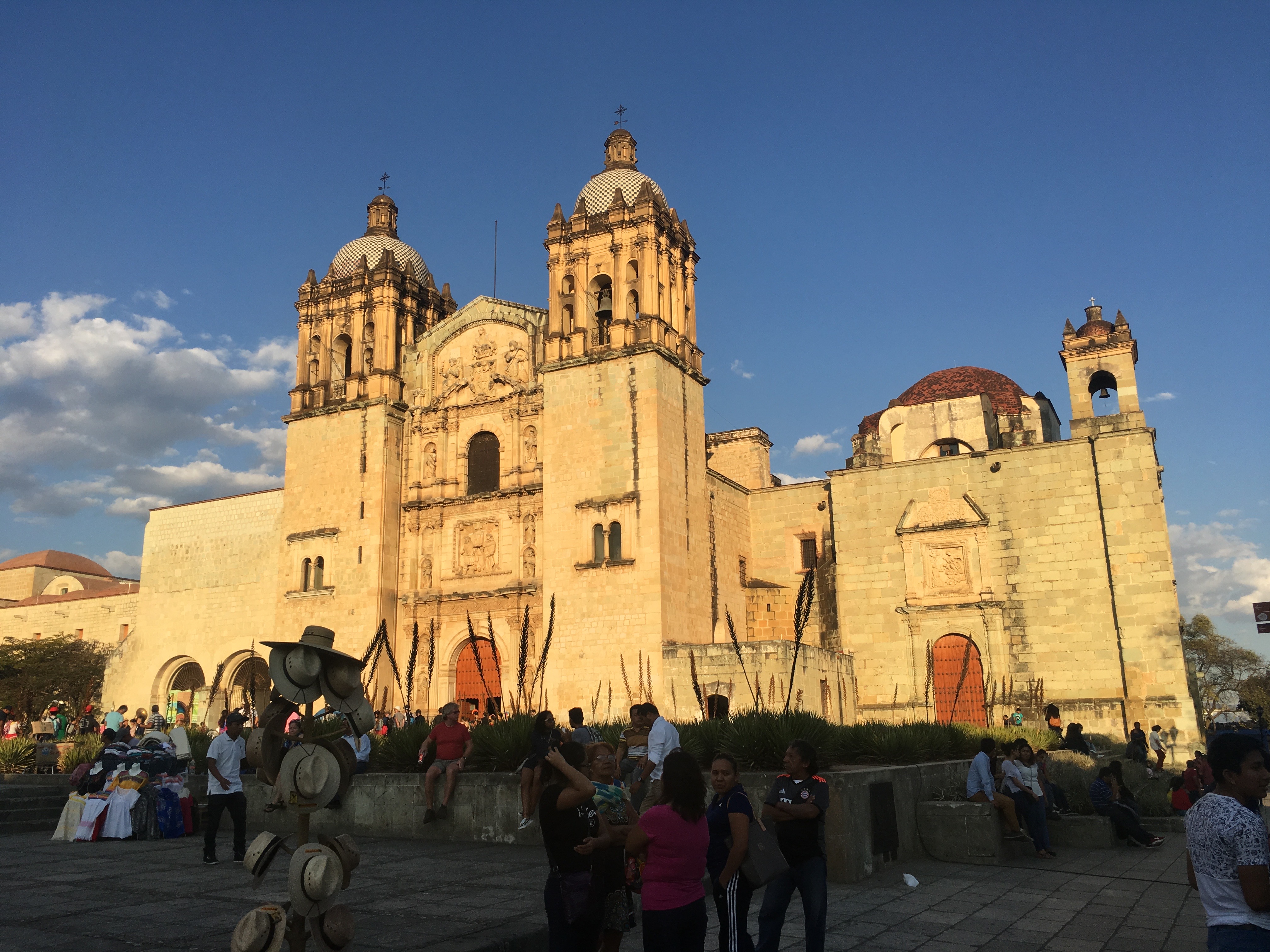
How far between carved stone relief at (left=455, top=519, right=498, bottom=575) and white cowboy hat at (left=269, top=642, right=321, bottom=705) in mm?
22396

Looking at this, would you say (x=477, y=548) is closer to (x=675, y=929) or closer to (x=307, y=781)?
(x=307, y=781)

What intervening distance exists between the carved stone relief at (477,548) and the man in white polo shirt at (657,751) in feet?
65.0

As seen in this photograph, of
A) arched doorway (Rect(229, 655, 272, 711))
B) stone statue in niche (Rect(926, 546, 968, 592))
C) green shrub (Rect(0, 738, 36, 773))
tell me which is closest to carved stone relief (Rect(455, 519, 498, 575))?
arched doorway (Rect(229, 655, 272, 711))

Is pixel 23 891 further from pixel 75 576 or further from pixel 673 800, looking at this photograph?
pixel 75 576

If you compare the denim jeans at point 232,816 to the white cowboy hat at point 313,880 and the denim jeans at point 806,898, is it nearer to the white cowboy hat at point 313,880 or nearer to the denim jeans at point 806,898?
the white cowboy hat at point 313,880

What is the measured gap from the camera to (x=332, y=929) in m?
5.36

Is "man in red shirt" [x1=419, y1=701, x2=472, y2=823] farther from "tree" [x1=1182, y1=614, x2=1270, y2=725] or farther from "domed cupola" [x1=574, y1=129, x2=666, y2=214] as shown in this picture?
"tree" [x1=1182, y1=614, x2=1270, y2=725]

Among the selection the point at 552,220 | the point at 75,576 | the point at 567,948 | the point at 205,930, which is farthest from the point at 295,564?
the point at 75,576

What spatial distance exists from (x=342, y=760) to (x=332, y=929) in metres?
0.92

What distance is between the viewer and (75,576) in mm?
58312

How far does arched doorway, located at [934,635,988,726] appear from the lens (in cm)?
2575

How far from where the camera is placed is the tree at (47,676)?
39.5 metres

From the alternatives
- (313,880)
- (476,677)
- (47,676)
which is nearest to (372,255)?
(476,677)

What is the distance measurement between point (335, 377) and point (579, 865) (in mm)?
28697
